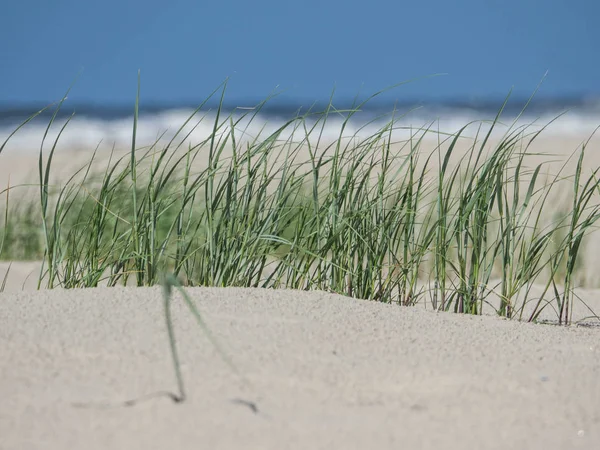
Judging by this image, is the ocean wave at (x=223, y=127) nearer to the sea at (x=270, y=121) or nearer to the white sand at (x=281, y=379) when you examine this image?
the sea at (x=270, y=121)

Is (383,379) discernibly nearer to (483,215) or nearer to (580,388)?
(580,388)

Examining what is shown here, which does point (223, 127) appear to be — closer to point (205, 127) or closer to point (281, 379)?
point (205, 127)

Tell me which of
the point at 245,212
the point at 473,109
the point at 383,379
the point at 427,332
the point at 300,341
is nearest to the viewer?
the point at 383,379

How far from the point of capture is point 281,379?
1.42m

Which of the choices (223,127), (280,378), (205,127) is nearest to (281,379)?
(280,378)

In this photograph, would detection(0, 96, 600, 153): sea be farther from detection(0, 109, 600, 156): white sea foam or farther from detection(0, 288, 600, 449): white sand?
detection(0, 288, 600, 449): white sand

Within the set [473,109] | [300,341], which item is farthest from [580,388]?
[473,109]

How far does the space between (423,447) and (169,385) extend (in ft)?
1.37

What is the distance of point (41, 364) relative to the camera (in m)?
1.44

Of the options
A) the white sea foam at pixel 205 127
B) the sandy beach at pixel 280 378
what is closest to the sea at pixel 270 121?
the white sea foam at pixel 205 127

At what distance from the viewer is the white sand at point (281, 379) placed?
1.24 meters

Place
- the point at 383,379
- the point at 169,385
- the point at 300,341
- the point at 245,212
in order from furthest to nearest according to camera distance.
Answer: the point at 245,212 < the point at 300,341 < the point at 383,379 < the point at 169,385

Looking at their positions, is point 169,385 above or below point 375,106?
below

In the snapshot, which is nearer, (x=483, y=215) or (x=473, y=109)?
(x=483, y=215)
